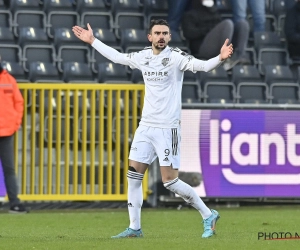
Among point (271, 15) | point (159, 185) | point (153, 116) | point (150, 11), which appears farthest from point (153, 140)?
point (271, 15)

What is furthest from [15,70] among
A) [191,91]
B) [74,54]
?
[191,91]

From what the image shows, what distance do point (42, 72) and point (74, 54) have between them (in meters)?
1.22

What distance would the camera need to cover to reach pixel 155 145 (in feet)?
30.9

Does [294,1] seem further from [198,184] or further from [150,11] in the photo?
[198,184]

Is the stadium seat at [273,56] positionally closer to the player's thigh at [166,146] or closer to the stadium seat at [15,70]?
the stadium seat at [15,70]

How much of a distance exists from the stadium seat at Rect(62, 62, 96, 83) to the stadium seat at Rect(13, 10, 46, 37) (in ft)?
4.57

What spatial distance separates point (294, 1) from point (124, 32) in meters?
3.07

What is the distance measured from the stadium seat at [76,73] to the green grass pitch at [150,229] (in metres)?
2.64

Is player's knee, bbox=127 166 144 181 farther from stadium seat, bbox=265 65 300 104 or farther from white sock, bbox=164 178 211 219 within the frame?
stadium seat, bbox=265 65 300 104

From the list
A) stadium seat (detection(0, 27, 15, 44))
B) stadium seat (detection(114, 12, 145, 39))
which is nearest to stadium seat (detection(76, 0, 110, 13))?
stadium seat (detection(114, 12, 145, 39))

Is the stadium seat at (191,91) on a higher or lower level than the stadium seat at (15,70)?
lower

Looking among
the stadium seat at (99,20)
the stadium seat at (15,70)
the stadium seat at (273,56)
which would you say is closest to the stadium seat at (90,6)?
the stadium seat at (99,20)

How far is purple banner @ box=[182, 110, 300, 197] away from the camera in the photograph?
46.8 feet

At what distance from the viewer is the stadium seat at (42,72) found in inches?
Answer: 616
